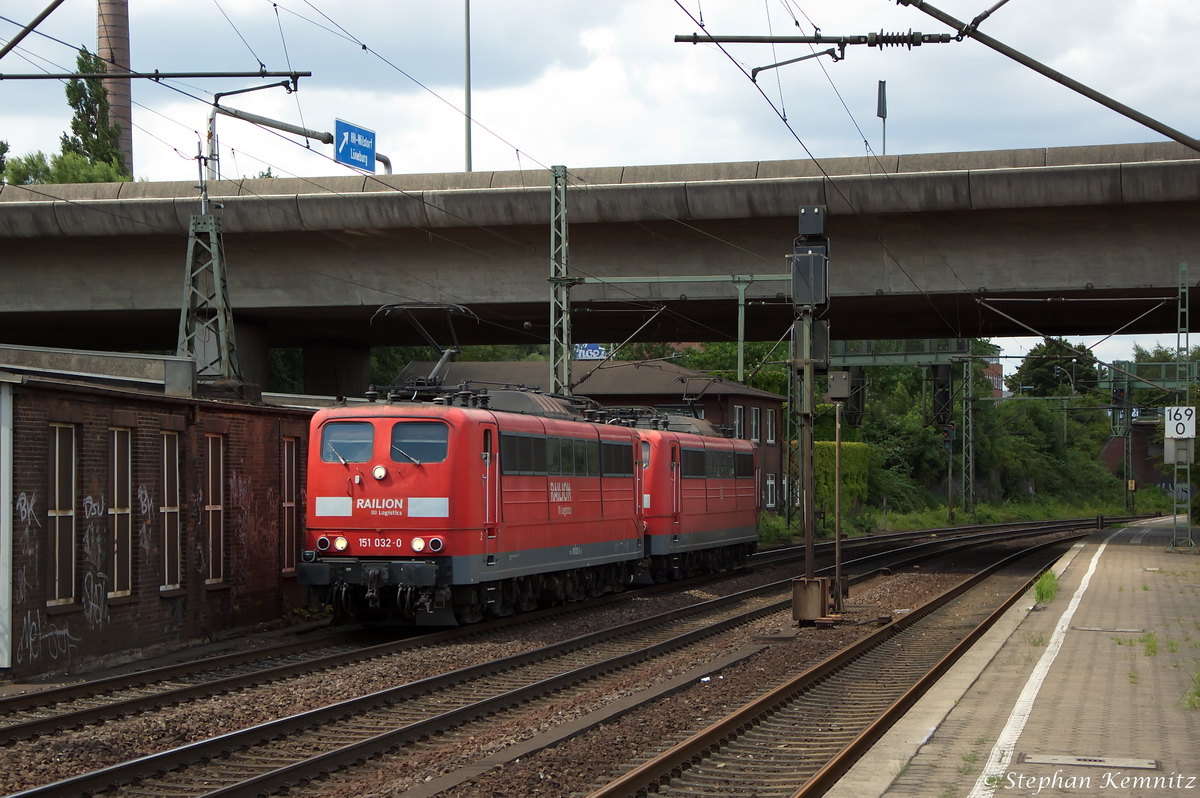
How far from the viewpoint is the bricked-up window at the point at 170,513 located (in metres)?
14.9

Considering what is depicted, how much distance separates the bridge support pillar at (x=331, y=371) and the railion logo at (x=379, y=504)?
21.8 meters

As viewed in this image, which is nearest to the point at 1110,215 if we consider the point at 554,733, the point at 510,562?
the point at 510,562

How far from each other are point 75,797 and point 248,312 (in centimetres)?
2347

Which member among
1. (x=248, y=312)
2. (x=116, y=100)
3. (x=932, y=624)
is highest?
(x=116, y=100)

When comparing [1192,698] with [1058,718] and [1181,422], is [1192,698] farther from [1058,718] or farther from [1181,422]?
[1181,422]

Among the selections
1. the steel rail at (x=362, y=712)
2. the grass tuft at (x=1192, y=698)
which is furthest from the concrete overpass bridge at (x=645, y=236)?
the grass tuft at (x=1192, y=698)

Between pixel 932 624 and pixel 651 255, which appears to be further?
pixel 651 255

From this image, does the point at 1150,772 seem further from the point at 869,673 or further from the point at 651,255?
the point at 651,255

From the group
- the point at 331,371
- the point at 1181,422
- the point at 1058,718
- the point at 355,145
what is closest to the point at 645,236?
the point at 355,145

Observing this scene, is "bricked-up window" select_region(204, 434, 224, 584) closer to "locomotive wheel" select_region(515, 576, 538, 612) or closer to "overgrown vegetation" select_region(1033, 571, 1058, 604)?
"locomotive wheel" select_region(515, 576, 538, 612)

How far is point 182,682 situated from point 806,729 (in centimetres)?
590

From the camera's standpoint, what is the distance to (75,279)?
2917 centimetres

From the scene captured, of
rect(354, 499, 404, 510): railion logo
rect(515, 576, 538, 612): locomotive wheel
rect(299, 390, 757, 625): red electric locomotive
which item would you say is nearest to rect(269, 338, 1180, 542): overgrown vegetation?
rect(299, 390, 757, 625): red electric locomotive

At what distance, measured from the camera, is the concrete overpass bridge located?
2586 centimetres
